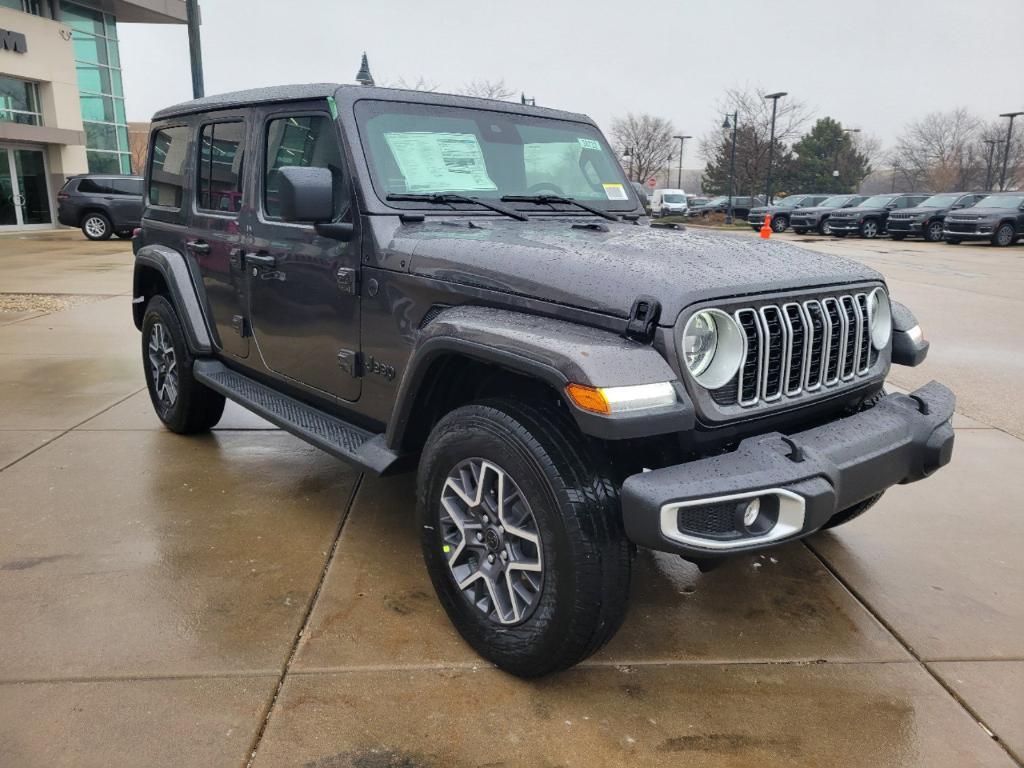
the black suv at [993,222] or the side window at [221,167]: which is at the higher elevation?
the side window at [221,167]

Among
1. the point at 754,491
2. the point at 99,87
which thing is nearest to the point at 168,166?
the point at 754,491

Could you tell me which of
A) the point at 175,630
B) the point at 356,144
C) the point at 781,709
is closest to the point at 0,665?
the point at 175,630

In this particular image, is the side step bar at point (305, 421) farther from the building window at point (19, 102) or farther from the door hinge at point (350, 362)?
the building window at point (19, 102)

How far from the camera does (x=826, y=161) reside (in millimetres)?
67500

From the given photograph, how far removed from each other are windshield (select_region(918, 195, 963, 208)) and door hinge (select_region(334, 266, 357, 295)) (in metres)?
27.1

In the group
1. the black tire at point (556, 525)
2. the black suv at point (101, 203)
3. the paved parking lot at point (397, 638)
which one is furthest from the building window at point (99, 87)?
the black tire at point (556, 525)

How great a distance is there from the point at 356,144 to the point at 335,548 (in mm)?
1724

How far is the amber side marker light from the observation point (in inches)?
84.8

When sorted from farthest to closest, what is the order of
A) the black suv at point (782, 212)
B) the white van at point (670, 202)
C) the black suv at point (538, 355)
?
the white van at point (670, 202), the black suv at point (782, 212), the black suv at point (538, 355)

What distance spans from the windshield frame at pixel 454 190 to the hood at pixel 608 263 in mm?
121

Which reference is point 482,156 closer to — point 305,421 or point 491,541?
point 305,421

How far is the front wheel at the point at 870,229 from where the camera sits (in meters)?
27.6

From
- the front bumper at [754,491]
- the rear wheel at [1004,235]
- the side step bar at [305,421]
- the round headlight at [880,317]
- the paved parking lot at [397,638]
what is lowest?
the paved parking lot at [397,638]

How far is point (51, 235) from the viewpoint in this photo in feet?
77.8
